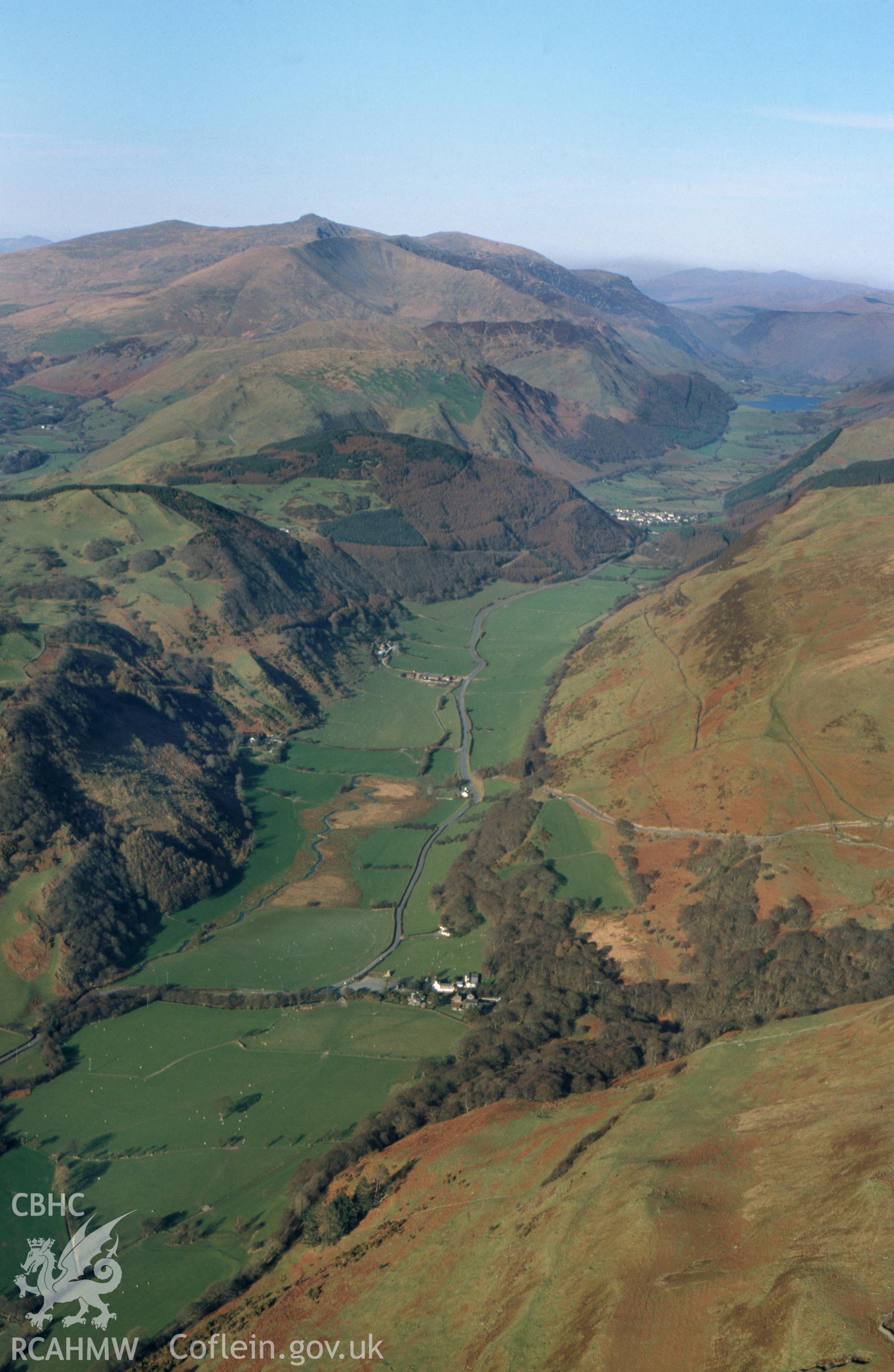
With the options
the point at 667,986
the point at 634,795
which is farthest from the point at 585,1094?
the point at 634,795

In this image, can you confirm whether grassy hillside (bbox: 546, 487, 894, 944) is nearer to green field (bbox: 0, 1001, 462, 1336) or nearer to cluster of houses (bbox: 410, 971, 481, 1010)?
cluster of houses (bbox: 410, 971, 481, 1010)

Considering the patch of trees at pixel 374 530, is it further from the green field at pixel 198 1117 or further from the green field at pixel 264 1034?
the green field at pixel 198 1117

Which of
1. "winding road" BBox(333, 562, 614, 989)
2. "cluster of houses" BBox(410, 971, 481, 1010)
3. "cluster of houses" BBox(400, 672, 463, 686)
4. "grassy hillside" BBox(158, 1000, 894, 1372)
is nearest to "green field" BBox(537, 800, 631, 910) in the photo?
"cluster of houses" BBox(410, 971, 481, 1010)

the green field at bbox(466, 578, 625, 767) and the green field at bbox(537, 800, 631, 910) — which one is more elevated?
the green field at bbox(466, 578, 625, 767)

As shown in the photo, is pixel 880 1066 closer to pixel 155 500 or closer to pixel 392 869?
pixel 392 869

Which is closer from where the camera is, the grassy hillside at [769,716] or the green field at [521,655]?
the grassy hillside at [769,716]

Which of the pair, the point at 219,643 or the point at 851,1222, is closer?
the point at 851,1222

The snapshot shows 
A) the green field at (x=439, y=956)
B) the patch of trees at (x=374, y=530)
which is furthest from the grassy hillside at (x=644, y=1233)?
the patch of trees at (x=374, y=530)
